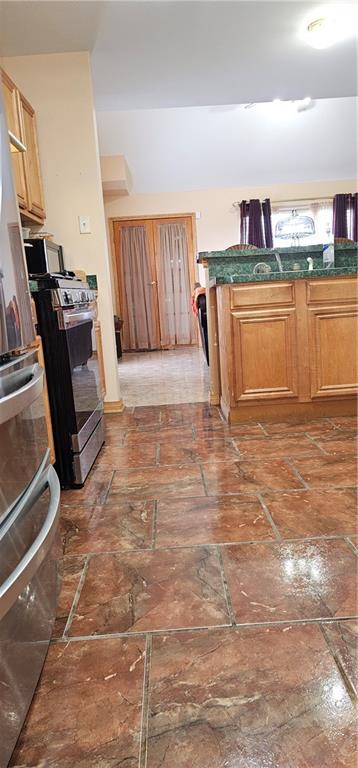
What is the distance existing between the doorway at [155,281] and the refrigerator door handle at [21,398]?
644 centimetres

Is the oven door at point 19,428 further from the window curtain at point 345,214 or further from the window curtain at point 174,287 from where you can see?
the window curtain at point 345,214

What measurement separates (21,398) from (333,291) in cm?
213

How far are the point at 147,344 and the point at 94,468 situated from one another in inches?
212

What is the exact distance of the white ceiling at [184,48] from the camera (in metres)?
2.52

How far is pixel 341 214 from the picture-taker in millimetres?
7211

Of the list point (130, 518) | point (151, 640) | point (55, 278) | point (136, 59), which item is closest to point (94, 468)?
point (130, 518)

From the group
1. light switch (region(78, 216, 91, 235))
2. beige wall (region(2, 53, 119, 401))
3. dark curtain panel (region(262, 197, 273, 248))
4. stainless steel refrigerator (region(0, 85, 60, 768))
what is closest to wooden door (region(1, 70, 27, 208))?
beige wall (region(2, 53, 119, 401))

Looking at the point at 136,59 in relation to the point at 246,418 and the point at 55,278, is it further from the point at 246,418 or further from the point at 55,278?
the point at 246,418

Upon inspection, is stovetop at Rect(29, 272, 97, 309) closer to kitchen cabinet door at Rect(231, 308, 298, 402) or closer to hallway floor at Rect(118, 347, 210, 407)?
kitchen cabinet door at Rect(231, 308, 298, 402)

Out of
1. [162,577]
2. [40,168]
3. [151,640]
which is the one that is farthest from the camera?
[40,168]

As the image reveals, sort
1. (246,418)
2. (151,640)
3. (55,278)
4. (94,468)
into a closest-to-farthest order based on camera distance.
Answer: (151,640) < (55,278) < (94,468) < (246,418)

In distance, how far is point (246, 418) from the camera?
2.72 meters

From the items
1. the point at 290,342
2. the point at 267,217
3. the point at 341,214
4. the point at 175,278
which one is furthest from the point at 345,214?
the point at 290,342

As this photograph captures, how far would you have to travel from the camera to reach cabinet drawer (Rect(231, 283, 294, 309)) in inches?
99.9
